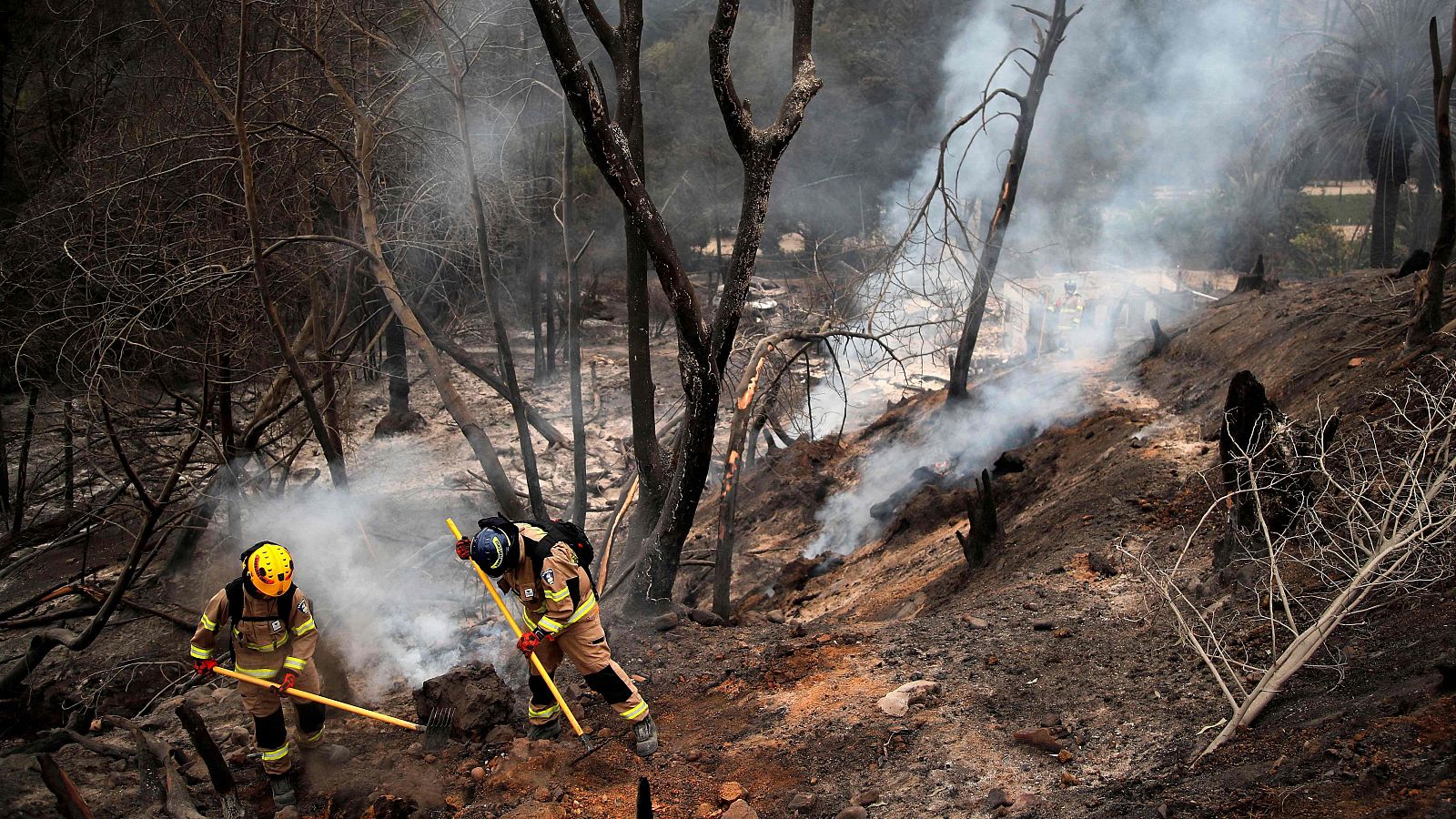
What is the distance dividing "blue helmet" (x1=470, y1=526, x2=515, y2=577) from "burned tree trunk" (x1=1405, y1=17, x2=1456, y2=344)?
6935mm

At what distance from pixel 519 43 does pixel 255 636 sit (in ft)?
24.4

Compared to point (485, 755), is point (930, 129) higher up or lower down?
higher up

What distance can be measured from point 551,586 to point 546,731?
96 centimetres

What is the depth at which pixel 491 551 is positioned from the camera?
5168 mm

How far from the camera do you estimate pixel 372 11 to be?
315 inches

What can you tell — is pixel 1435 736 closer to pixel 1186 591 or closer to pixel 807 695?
pixel 1186 591

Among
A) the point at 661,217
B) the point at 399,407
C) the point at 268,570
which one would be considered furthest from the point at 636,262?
the point at 399,407

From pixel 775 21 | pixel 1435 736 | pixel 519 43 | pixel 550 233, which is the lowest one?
pixel 1435 736

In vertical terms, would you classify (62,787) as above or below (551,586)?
below

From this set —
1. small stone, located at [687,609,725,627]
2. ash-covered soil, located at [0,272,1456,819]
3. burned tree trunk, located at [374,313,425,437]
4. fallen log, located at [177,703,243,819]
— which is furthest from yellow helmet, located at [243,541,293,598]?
burned tree trunk, located at [374,313,425,437]

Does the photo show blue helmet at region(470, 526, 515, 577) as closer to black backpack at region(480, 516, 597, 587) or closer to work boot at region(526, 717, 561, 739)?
black backpack at region(480, 516, 597, 587)

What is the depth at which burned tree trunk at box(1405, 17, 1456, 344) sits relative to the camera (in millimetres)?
6812

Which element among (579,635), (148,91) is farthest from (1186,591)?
(148,91)

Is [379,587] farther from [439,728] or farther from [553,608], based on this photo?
[553,608]
